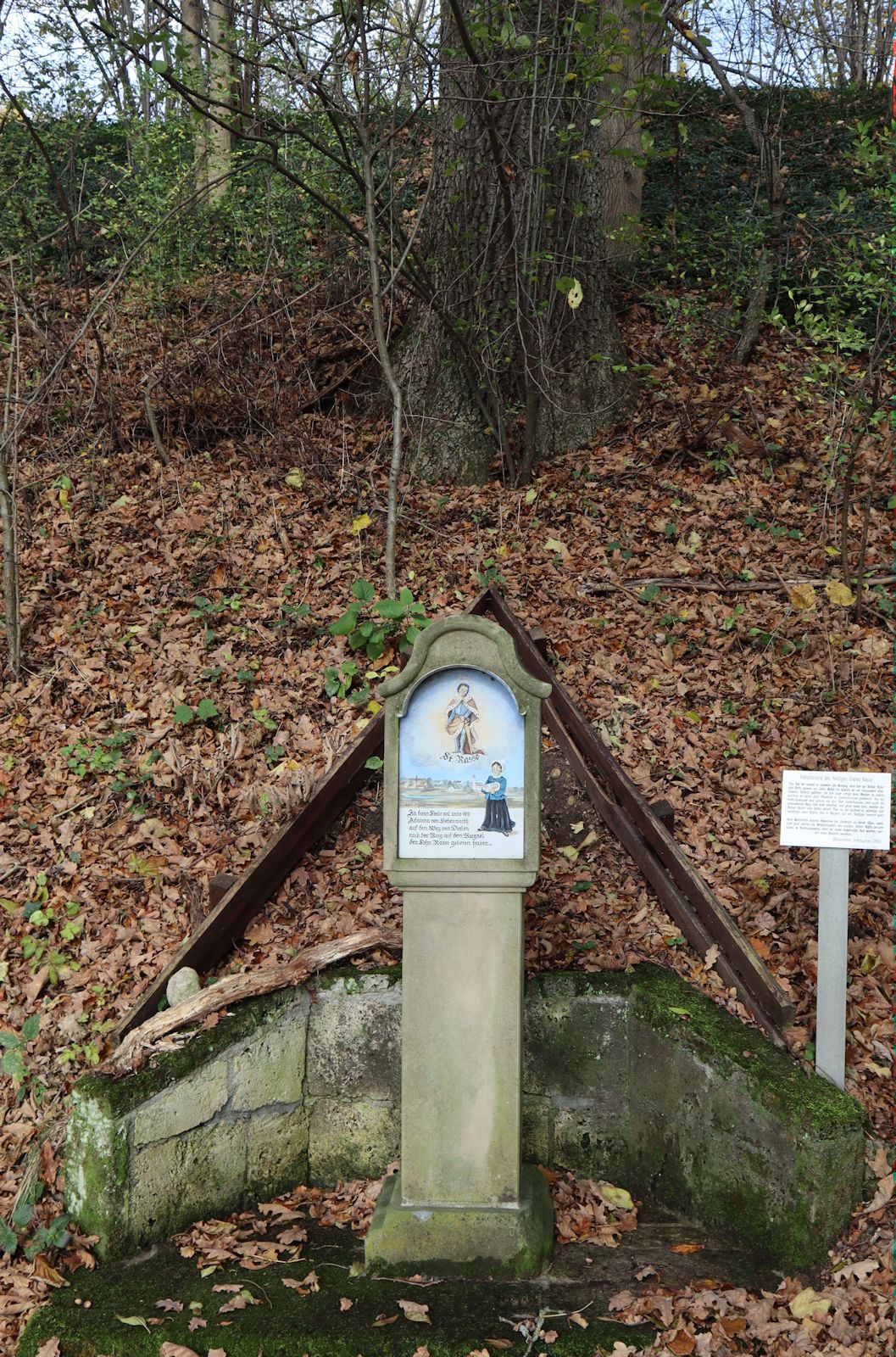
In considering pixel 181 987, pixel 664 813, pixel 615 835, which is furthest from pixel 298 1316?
pixel 664 813

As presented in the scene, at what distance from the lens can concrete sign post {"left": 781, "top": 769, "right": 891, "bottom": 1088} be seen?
12.4 ft

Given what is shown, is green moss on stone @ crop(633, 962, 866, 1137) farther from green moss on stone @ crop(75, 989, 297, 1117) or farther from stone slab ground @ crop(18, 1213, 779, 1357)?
green moss on stone @ crop(75, 989, 297, 1117)

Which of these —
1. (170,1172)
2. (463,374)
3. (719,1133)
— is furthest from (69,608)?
(719,1133)

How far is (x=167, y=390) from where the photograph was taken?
28.0ft

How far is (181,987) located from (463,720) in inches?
71.3

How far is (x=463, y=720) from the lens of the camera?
3.71 metres

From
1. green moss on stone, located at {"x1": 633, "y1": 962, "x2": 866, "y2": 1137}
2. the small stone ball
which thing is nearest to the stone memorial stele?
green moss on stone, located at {"x1": 633, "y1": 962, "x2": 866, "y2": 1137}

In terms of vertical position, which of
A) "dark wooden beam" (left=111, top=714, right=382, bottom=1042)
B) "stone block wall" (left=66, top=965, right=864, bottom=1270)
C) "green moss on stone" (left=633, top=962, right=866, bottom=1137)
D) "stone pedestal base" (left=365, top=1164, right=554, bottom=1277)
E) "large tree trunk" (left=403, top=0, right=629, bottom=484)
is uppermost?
"large tree trunk" (left=403, top=0, right=629, bottom=484)

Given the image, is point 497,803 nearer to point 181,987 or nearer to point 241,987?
point 241,987

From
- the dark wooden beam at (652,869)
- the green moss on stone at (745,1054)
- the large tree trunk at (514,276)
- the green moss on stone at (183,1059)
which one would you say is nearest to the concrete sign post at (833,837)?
the green moss on stone at (745,1054)

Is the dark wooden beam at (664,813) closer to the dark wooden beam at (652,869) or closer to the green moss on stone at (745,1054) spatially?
the dark wooden beam at (652,869)

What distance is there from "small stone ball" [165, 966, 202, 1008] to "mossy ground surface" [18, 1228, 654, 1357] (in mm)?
999

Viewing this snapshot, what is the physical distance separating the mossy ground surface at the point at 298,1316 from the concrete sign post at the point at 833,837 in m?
1.24

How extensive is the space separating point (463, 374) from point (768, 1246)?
6346mm
